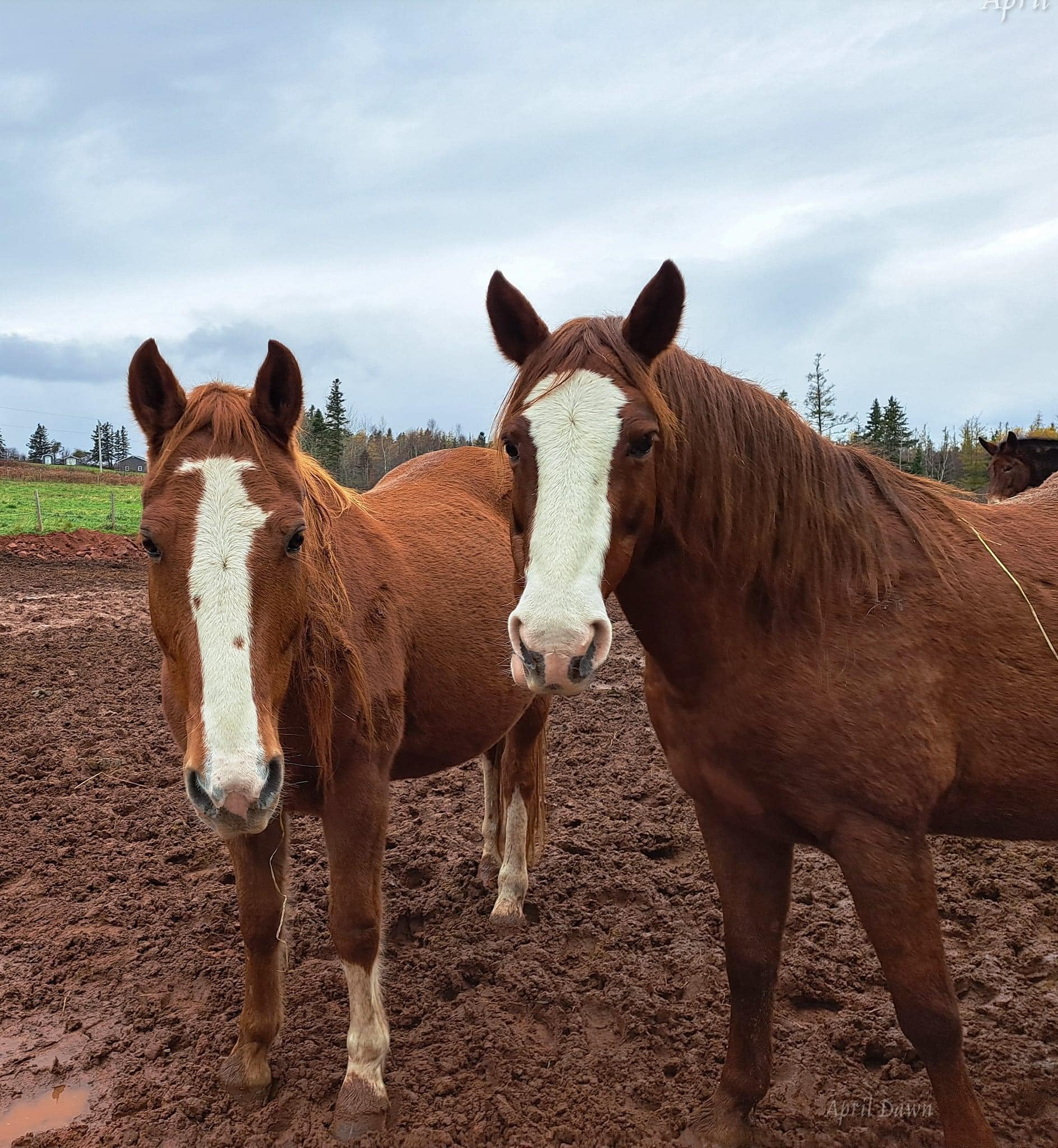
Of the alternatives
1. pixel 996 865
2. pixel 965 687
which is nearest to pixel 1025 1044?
pixel 996 865

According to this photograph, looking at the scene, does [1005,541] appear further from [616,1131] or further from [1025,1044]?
[616,1131]

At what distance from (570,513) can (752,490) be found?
69 centimetres

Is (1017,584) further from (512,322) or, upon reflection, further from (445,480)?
(445,480)

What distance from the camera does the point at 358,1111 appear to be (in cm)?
264

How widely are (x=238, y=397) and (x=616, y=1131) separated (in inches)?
109

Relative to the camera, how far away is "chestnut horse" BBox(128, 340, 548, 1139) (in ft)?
6.77

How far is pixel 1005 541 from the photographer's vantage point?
8.12ft

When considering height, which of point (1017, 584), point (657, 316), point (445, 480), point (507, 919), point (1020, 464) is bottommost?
point (507, 919)

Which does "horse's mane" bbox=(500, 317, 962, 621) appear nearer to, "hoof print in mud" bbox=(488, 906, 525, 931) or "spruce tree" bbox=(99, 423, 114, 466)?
"hoof print in mud" bbox=(488, 906, 525, 931)

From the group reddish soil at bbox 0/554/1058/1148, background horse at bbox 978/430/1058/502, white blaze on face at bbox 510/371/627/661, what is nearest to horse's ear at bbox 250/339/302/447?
white blaze on face at bbox 510/371/627/661

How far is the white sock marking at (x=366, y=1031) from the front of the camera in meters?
2.73

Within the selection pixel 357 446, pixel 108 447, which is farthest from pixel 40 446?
pixel 357 446

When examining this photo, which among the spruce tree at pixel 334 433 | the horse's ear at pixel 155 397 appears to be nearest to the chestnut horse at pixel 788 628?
the horse's ear at pixel 155 397

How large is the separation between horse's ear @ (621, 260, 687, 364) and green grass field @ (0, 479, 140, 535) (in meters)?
19.7
